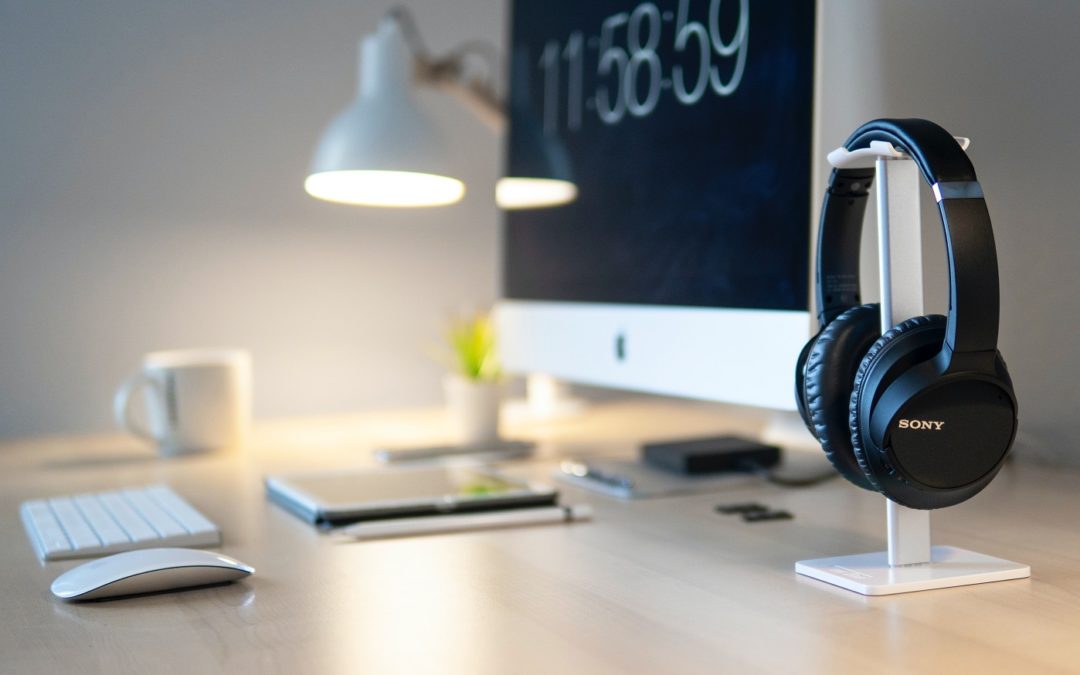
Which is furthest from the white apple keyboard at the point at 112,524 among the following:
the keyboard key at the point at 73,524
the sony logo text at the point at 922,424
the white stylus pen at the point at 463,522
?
the sony logo text at the point at 922,424

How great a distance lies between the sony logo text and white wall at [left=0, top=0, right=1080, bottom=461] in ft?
1.94

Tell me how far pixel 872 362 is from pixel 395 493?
0.49 m

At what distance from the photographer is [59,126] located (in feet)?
5.02

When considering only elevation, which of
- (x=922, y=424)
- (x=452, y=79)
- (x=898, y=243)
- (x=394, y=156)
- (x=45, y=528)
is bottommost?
(x=45, y=528)

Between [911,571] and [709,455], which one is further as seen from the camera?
[709,455]

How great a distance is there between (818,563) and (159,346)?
1.15m

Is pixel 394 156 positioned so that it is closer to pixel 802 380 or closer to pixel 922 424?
pixel 802 380

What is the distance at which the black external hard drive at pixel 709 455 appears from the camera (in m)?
1.15

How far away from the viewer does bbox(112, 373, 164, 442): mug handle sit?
1374mm

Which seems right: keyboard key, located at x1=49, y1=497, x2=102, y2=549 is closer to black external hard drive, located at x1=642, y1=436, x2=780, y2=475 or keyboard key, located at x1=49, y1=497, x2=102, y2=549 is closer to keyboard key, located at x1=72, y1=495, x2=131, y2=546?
keyboard key, located at x1=72, y1=495, x2=131, y2=546

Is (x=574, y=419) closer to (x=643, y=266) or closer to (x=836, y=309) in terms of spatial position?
(x=643, y=266)

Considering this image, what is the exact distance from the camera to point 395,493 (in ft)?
3.30

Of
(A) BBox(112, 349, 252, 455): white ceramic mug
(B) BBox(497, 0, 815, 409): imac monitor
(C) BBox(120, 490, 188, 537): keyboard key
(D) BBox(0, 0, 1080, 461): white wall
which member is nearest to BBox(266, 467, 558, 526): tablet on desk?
(C) BBox(120, 490, 188, 537): keyboard key

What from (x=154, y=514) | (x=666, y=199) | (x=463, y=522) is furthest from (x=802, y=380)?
(x=154, y=514)
